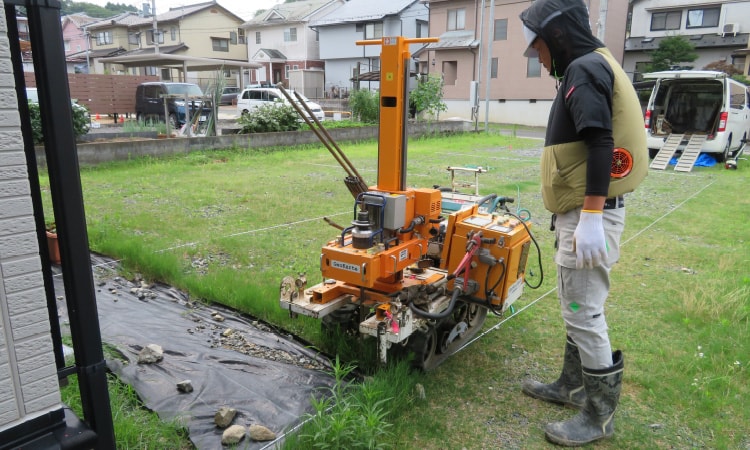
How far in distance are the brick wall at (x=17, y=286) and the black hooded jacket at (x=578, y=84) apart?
6.12 feet

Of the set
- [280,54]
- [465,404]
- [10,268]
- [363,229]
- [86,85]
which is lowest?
[465,404]

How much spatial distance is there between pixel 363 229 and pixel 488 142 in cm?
1294

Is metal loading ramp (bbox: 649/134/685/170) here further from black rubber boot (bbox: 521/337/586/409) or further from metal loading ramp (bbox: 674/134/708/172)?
black rubber boot (bbox: 521/337/586/409)

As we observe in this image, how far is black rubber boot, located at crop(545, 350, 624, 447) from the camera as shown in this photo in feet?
7.66

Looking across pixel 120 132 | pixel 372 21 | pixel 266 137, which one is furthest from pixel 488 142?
pixel 372 21

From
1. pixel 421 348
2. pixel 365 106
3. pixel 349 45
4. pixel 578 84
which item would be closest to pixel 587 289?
pixel 578 84

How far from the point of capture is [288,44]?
1449 inches

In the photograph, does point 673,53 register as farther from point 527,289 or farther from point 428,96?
point 527,289

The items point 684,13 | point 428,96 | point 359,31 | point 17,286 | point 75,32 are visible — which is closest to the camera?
point 17,286

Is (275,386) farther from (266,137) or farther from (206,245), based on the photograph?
(266,137)

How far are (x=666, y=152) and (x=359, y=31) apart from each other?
24573mm

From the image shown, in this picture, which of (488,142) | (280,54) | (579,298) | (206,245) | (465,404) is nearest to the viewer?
(579,298)

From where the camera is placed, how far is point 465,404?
2.68 meters

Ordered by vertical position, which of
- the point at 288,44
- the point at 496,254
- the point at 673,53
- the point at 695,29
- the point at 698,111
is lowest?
the point at 496,254
